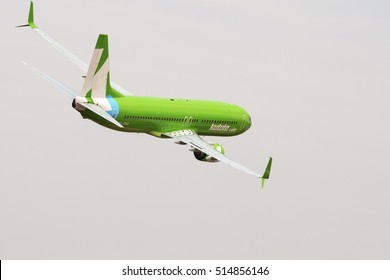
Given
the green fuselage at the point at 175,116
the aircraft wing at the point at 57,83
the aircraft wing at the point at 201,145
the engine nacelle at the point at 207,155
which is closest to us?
the aircraft wing at the point at 201,145

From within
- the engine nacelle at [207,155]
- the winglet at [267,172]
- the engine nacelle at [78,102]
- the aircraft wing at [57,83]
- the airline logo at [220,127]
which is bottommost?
the winglet at [267,172]

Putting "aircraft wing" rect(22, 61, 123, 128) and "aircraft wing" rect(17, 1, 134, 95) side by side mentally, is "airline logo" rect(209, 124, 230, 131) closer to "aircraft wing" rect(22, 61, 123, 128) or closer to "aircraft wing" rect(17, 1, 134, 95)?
"aircraft wing" rect(17, 1, 134, 95)

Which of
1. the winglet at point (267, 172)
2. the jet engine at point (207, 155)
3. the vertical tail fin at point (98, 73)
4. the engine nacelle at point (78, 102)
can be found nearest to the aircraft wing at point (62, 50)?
the jet engine at point (207, 155)

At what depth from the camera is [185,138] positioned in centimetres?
10725

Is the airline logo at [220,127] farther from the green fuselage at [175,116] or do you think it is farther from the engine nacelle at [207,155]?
the engine nacelle at [207,155]

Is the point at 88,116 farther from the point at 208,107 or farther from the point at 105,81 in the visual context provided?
the point at 208,107

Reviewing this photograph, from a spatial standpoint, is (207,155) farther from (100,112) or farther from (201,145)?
(100,112)

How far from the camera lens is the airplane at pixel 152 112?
10044cm

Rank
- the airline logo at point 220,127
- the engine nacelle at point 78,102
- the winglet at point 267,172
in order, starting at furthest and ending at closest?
the airline logo at point 220,127, the engine nacelle at point 78,102, the winglet at point 267,172

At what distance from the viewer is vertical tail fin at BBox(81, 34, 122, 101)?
9956 centimetres

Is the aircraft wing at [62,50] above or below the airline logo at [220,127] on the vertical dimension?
above

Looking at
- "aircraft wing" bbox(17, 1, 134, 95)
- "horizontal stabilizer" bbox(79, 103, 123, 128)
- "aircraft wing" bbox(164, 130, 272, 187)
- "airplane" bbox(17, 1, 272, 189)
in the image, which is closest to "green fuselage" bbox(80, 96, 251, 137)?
"airplane" bbox(17, 1, 272, 189)

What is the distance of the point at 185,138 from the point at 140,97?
5.21 metres

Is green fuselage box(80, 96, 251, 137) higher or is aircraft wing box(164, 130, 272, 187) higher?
green fuselage box(80, 96, 251, 137)
